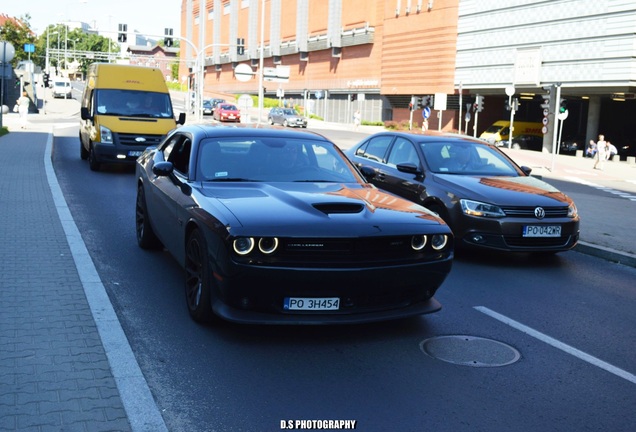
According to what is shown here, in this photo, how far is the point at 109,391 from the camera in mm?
4312

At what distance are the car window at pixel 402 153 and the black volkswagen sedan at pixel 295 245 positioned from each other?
374 centimetres

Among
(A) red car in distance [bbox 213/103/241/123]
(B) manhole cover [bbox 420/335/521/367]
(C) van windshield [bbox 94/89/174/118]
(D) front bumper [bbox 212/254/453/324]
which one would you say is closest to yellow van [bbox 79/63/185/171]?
(C) van windshield [bbox 94/89/174/118]

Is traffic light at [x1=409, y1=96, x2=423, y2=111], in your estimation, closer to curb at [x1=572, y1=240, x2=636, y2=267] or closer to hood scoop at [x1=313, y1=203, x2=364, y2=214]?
curb at [x1=572, y1=240, x2=636, y2=267]

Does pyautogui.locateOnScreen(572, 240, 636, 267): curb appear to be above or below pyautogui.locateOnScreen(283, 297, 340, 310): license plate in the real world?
below

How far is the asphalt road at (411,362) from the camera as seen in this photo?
428cm

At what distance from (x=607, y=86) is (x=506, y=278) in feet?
124

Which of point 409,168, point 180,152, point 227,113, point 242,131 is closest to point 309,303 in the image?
point 242,131

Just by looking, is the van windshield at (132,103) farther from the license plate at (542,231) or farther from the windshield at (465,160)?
the license plate at (542,231)

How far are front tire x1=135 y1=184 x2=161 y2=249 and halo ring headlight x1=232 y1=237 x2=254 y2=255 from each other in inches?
136

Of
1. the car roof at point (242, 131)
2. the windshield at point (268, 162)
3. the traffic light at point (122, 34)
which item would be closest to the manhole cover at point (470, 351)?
the windshield at point (268, 162)

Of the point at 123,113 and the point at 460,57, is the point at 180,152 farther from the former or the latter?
the point at 460,57

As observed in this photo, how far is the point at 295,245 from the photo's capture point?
5203 mm

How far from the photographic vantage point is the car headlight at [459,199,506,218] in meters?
8.91

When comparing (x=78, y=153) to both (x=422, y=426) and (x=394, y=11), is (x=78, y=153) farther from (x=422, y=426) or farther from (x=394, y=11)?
(x=394, y=11)
